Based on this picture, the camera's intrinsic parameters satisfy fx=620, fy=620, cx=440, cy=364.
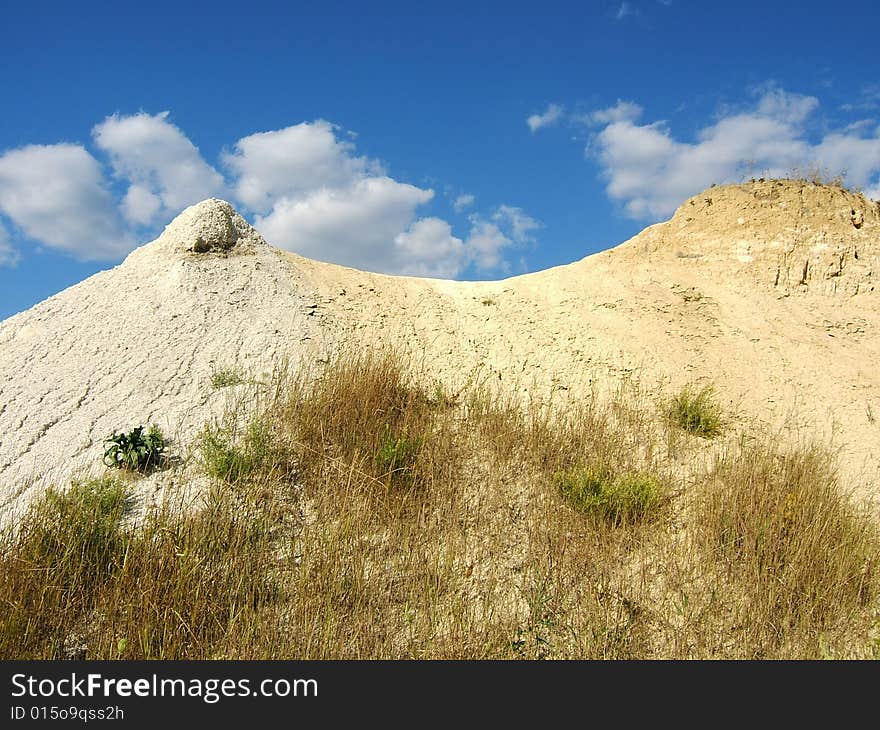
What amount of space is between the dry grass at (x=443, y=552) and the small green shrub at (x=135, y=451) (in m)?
0.50

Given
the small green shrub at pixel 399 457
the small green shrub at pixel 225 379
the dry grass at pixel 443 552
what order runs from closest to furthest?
the dry grass at pixel 443 552
the small green shrub at pixel 399 457
the small green shrub at pixel 225 379

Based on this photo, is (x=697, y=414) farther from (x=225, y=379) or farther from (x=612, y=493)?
(x=225, y=379)

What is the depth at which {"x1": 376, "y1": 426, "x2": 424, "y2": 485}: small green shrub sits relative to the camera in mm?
7250

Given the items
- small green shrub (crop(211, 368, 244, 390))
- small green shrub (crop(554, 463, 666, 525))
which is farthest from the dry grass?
small green shrub (crop(211, 368, 244, 390))

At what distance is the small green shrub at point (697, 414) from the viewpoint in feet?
29.0

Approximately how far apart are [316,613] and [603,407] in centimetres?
547

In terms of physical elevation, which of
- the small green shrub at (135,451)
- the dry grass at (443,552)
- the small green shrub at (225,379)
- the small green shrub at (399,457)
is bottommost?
the dry grass at (443,552)

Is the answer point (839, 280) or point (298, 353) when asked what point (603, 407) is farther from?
point (839, 280)

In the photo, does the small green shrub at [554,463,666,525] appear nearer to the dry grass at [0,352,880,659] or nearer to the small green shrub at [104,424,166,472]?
the dry grass at [0,352,880,659]

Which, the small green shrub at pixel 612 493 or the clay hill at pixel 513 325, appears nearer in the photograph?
the small green shrub at pixel 612 493

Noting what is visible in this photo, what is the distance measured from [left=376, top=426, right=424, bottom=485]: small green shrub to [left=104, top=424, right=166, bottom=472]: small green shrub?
276 centimetres

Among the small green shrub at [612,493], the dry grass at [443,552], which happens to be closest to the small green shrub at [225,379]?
the dry grass at [443,552]

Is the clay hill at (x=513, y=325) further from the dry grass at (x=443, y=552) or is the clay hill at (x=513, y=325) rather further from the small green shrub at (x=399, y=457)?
the small green shrub at (x=399, y=457)

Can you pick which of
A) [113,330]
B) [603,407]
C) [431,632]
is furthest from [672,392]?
[113,330]
